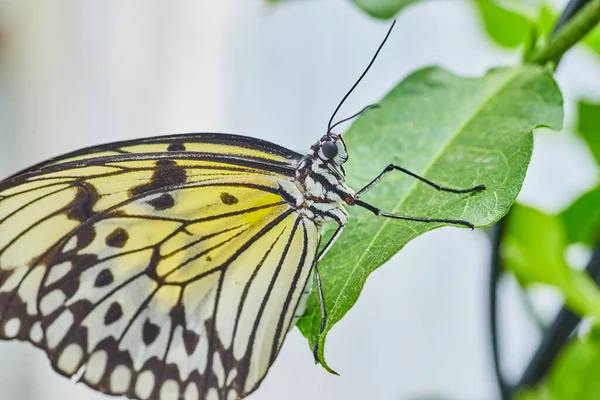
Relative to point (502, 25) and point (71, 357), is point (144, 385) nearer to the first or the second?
point (71, 357)

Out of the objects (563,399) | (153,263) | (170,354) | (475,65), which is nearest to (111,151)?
(153,263)

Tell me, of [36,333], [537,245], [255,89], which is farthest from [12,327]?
[255,89]

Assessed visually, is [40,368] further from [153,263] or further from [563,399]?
[563,399]

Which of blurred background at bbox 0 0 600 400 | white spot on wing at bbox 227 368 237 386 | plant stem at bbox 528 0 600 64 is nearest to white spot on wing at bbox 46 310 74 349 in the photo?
white spot on wing at bbox 227 368 237 386

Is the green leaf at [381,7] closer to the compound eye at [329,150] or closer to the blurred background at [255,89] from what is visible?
the compound eye at [329,150]

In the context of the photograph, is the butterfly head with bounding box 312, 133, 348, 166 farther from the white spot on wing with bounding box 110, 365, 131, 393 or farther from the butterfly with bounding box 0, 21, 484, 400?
the white spot on wing with bounding box 110, 365, 131, 393

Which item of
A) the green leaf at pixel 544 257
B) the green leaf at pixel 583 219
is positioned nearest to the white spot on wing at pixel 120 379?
the green leaf at pixel 544 257
